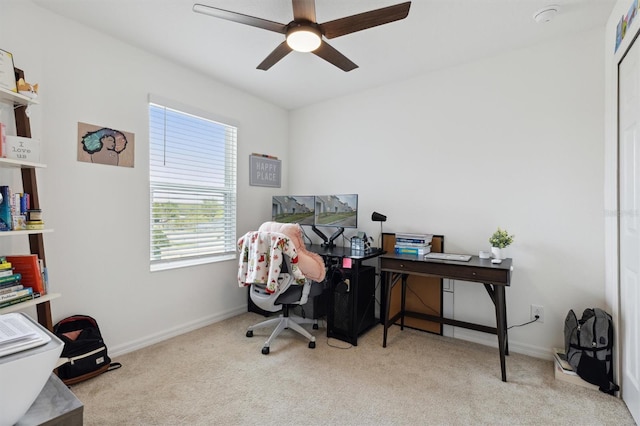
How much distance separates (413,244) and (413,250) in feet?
0.18

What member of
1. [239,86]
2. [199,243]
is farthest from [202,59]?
[199,243]

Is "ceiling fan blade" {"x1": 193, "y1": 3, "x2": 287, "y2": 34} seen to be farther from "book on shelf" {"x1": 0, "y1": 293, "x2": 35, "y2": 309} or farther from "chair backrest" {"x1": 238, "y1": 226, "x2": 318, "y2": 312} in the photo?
"book on shelf" {"x1": 0, "y1": 293, "x2": 35, "y2": 309}

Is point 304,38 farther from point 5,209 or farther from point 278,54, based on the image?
point 5,209

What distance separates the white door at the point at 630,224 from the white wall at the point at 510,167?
0.36 metres

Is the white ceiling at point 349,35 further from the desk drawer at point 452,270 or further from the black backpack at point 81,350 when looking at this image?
the black backpack at point 81,350

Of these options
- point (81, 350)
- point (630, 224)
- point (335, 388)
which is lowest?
point (335, 388)

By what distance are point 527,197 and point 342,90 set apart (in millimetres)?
2088

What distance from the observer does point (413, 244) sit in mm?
2754

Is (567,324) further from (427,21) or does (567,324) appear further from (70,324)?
(70,324)

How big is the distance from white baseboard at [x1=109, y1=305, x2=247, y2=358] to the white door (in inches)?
124

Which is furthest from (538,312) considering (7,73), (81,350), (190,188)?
(7,73)

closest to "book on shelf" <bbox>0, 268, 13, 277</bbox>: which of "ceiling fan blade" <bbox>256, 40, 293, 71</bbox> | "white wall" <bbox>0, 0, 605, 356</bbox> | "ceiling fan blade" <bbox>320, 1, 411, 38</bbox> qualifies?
"white wall" <bbox>0, 0, 605, 356</bbox>

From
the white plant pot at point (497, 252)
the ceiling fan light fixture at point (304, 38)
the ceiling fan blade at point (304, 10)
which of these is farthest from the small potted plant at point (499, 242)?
the ceiling fan blade at point (304, 10)

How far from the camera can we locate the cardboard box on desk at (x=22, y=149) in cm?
177
